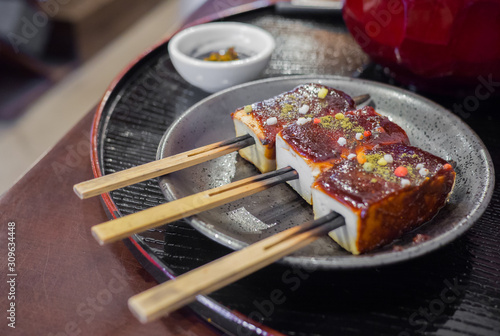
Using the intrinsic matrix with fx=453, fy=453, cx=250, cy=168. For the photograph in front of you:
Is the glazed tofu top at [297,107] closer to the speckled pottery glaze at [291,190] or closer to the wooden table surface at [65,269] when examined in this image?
the speckled pottery glaze at [291,190]

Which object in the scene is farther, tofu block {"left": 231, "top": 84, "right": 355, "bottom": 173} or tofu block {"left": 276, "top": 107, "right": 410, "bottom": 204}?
A: tofu block {"left": 231, "top": 84, "right": 355, "bottom": 173}

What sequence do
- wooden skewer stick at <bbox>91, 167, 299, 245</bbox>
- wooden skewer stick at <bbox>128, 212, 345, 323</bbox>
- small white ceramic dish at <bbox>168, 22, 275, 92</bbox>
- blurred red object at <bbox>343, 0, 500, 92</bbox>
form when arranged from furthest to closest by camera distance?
small white ceramic dish at <bbox>168, 22, 275, 92</bbox>, blurred red object at <bbox>343, 0, 500, 92</bbox>, wooden skewer stick at <bbox>91, 167, 299, 245</bbox>, wooden skewer stick at <bbox>128, 212, 345, 323</bbox>

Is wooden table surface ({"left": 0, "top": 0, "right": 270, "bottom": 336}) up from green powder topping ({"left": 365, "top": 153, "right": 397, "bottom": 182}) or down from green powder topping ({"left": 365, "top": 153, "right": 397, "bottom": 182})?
down

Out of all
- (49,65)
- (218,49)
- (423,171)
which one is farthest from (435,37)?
(49,65)

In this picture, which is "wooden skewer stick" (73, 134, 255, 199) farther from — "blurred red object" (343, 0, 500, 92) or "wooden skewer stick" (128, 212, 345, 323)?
"blurred red object" (343, 0, 500, 92)

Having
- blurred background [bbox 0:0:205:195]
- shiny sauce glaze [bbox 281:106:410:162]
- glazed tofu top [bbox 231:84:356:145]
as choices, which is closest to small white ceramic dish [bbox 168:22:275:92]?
glazed tofu top [bbox 231:84:356:145]

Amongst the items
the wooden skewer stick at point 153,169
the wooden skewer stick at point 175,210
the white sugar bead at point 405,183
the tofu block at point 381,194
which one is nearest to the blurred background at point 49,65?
the wooden skewer stick at point 153,169

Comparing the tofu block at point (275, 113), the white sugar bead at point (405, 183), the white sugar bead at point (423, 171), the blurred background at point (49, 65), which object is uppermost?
the tofu block at point (275, 113)
